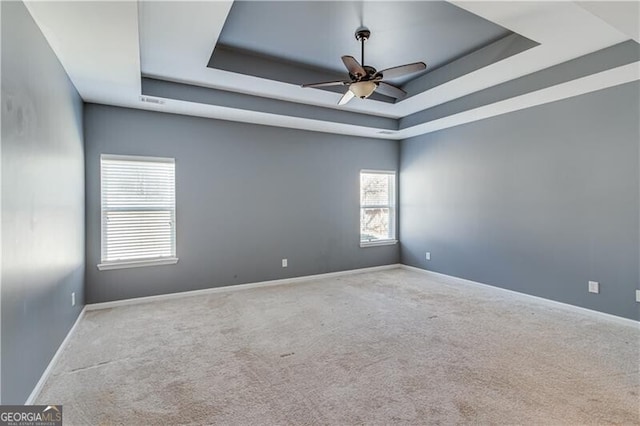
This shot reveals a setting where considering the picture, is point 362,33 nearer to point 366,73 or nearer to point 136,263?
point 366,73

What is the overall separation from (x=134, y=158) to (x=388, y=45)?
11.3ft

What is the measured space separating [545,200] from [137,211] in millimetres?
5356

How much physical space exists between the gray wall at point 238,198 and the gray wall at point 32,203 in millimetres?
935

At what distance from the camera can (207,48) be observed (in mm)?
3092

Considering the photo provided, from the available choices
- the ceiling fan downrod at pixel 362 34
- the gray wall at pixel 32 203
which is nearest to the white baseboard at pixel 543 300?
the ceiling fan downrod at pixel 362 34

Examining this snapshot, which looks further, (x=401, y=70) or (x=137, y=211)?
(x=137, y=211)

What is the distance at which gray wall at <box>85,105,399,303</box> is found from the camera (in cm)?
416

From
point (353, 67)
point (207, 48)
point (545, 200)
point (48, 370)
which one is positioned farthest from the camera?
point (545, 200)

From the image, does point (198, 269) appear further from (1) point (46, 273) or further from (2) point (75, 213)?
(1) point (46, 273)

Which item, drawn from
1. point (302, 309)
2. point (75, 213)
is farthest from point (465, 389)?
point (75, 213)

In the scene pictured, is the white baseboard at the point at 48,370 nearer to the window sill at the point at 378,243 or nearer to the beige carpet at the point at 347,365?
the beige carpet at the point at 347,365

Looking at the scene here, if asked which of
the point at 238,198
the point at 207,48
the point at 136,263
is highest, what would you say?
the point at 207,48

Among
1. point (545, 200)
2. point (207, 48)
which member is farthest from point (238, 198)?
point (545, 200)

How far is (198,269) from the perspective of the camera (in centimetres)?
466
